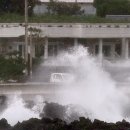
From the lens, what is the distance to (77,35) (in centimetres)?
4756

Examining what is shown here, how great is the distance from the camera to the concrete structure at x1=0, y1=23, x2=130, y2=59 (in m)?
46.6

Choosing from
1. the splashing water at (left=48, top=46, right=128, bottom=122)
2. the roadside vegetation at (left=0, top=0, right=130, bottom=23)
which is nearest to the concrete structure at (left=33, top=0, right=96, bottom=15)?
the roadside vegetation at (left=0, top=0, right=130, bottom=23)

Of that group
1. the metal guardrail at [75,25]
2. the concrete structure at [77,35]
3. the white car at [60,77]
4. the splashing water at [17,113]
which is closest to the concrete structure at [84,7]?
the concrete structure at [77,35]

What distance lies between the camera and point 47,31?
46.8 meters

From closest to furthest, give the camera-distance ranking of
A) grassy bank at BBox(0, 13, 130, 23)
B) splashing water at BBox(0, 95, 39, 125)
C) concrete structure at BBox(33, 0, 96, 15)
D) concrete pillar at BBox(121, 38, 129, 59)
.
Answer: splashing water at BBox(0, 95, 39, 125)
concrete pillar at BBox(121, 38, 129, 59)
grassy bank at BBox(0, 13, 130, 23)
concrete structure at BBox(33, 0, 96, 15)

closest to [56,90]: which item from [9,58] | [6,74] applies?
[6,74]

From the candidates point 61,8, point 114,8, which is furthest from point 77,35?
point 114,8

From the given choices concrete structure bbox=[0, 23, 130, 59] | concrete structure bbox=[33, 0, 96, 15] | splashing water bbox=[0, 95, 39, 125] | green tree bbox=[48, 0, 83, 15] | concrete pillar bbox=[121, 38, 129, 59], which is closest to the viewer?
splashing water bbox=[0, 95, 39, 125]

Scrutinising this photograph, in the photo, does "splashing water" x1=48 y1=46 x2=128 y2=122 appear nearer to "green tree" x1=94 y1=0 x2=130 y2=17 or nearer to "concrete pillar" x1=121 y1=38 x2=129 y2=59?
"concrete pillar" x1=121 y1=38 x2=129 y2=59

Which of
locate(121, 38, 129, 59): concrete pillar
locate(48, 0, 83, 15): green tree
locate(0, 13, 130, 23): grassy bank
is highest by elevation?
locate(0, 13, 130, 23): grassy bank

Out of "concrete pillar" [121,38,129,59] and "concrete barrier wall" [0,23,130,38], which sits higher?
"concrete barrier wall" [0,23,130,38]

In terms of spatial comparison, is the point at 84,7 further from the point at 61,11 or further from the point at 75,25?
the point at 75,25

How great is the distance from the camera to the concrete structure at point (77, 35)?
46594 millimetres

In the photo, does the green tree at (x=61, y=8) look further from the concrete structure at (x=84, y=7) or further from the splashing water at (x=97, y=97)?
the splashing water at (x=97, y=97)
